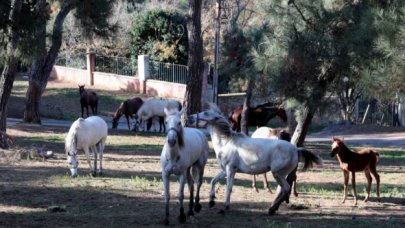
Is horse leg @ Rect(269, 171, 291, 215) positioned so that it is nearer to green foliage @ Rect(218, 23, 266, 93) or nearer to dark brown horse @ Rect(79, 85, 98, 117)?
green foliage @ Rect(218, 23, 266, 93)

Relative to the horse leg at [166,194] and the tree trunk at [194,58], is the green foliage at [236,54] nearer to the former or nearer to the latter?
the tree trunk at [194,58]

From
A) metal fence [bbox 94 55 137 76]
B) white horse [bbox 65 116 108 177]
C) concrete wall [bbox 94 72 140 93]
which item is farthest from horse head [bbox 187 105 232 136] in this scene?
metal fence [bbox 94 55 137 76]

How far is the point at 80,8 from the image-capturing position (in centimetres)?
2400

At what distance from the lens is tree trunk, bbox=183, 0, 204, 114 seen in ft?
75.8

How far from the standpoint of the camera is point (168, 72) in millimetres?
45125

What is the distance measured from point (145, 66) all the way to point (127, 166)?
27.0 metres

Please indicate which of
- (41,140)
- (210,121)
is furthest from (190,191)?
(41,140)

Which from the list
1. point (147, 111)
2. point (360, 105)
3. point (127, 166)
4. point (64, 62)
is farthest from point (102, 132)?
point (64, 62)

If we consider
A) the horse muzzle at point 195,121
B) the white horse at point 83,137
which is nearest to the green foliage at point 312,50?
the horse muzzle at point 195,121

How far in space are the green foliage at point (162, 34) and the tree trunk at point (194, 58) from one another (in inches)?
868

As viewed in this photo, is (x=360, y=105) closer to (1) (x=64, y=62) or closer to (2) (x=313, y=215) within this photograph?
(1) (x=64, y=62)

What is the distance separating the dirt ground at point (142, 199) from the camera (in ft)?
36.0

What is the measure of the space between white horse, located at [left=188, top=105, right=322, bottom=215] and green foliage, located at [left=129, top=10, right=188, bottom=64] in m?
34.6

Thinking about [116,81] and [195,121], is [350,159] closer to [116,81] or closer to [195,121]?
[195,121]
